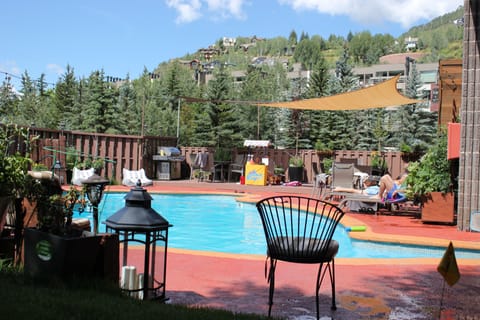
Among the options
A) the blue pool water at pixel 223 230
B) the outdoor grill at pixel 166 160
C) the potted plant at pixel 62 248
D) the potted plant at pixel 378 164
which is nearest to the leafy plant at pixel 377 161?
the potted plant at pixel 378 164

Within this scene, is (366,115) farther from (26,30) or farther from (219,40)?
(219,40)

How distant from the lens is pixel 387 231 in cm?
663

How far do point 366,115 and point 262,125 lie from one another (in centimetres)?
642

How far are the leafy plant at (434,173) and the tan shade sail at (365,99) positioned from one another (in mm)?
3161

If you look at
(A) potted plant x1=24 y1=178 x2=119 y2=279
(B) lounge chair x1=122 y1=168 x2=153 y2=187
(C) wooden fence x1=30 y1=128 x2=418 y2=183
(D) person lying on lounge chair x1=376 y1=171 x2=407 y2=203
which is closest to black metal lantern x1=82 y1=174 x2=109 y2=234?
(A) potted plant x1=24 y1=178 x2=119 y2=279

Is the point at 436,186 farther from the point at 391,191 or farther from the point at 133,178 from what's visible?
the point at 133,178

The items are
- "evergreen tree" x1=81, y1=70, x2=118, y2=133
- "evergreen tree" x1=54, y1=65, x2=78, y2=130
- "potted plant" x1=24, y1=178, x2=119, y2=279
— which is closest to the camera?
"potted plant" x1=24, y1=178, x2=119, y2=279

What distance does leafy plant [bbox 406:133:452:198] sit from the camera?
727cm

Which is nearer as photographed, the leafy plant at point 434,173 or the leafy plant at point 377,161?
the leafy plant at point 434,173

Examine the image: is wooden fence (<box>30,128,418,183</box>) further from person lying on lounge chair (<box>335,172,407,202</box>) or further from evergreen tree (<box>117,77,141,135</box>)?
evergreen tree (<box>117,77,141,135</box>)

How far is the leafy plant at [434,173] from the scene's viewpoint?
727 centimetres

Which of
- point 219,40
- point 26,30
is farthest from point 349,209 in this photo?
point 219,40

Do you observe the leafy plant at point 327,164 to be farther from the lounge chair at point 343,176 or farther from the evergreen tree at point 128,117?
the evergreen tree at point 128,117

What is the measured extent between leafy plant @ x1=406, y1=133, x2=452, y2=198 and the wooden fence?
22.5 feet
